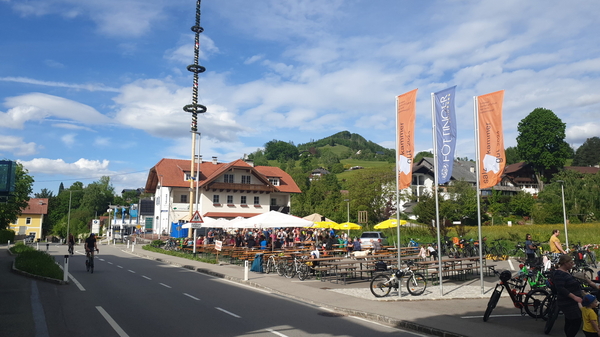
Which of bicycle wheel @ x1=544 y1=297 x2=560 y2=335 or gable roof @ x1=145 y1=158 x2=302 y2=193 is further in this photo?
gable roof @ x1=145 y1=158 x2=302 y2=193

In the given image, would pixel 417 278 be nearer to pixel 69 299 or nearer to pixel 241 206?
pixel 69 299

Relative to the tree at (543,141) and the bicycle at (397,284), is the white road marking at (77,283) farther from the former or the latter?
the tree at (543,141)

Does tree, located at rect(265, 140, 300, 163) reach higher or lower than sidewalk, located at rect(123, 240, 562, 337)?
higher

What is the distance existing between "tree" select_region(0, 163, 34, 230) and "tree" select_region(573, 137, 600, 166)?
13178cm

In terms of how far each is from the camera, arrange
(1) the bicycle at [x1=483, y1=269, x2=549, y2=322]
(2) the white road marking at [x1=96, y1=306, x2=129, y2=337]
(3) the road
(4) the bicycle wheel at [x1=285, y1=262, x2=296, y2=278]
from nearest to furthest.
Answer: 1. (2) the white road marking at [x1=96, y1=306, x2=129, y2=337]
2. (3) the road
3. (1) the bicycle at [x1=483, y1=269, x2=549, y2=322]
4. (4) the bicycle wheel at [x1=285, y1=262, x2=296, y2=278]

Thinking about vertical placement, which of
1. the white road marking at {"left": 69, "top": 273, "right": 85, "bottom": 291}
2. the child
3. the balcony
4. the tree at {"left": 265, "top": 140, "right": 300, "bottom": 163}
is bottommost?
the white road marking at {"left": 69, "top": 273, "right": 85, "bottom": 291}

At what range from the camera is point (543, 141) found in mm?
74562

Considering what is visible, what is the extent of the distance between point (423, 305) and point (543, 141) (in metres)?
73.2

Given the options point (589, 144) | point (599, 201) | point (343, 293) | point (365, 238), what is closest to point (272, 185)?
point (365, 238)

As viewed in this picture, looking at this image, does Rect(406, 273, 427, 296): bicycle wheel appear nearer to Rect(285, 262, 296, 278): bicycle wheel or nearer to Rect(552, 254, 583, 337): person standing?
Rect(285, 262, 296, 278): bicycle wheel

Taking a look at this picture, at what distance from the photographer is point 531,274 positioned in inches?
459

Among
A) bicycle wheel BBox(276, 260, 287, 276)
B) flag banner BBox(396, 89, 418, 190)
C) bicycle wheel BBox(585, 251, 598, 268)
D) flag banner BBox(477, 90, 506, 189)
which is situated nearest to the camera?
flag banner BBox(477, 90, 506, 189)

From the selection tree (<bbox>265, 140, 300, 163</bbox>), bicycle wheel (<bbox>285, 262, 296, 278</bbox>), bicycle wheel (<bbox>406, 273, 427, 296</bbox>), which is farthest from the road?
tree (<bbox>265, 140, 300, 163</bbox>)

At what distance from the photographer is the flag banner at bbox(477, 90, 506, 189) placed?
13156mm
